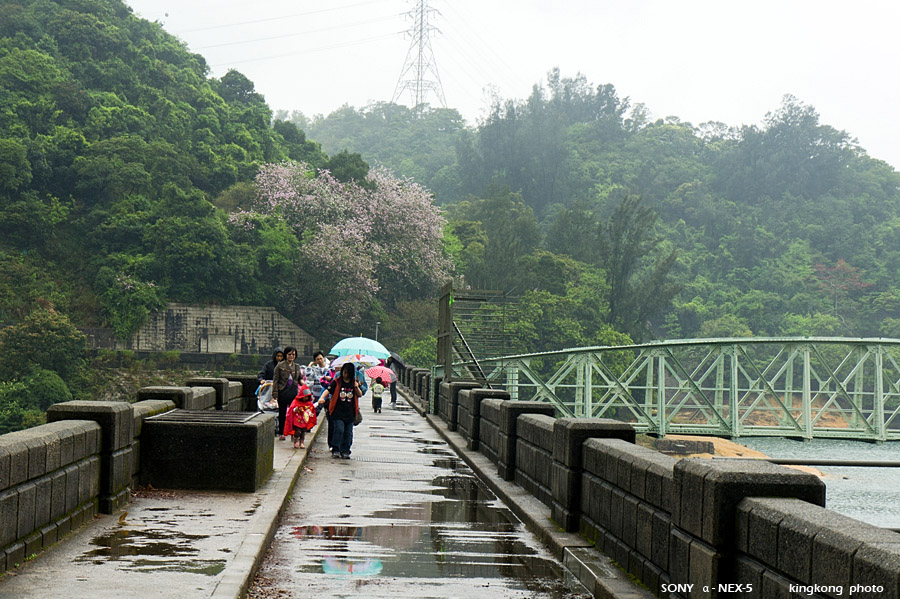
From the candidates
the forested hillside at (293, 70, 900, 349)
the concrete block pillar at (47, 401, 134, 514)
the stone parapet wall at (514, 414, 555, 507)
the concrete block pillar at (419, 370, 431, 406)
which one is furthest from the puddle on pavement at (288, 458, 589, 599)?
the forested hillside at (293, 70, 900, 349)

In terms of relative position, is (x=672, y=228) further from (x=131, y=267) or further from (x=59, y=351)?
(x=59, y=351)

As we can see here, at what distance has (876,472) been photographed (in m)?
59.8

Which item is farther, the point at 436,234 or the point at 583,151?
the point at 583,151

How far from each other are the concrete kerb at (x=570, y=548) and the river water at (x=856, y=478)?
119 feet

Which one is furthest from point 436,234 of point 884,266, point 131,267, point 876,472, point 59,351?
point 884,266

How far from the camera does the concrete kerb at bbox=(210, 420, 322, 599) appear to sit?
21.2 ft

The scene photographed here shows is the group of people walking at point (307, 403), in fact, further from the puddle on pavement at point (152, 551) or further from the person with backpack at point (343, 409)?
the puddle on pavement at point (152, 551)

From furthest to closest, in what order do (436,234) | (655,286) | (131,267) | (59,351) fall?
(655,286) < (436,234) < (131,267) < (59,351)

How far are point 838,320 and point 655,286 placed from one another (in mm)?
19005

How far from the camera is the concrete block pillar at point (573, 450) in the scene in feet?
28.9

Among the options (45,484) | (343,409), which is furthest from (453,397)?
(45,484)

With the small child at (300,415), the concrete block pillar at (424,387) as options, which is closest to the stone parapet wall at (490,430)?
the small child at (300,415)

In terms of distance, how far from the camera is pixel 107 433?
900 centimetres

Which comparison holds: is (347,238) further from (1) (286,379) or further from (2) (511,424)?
(2) (511,424)
